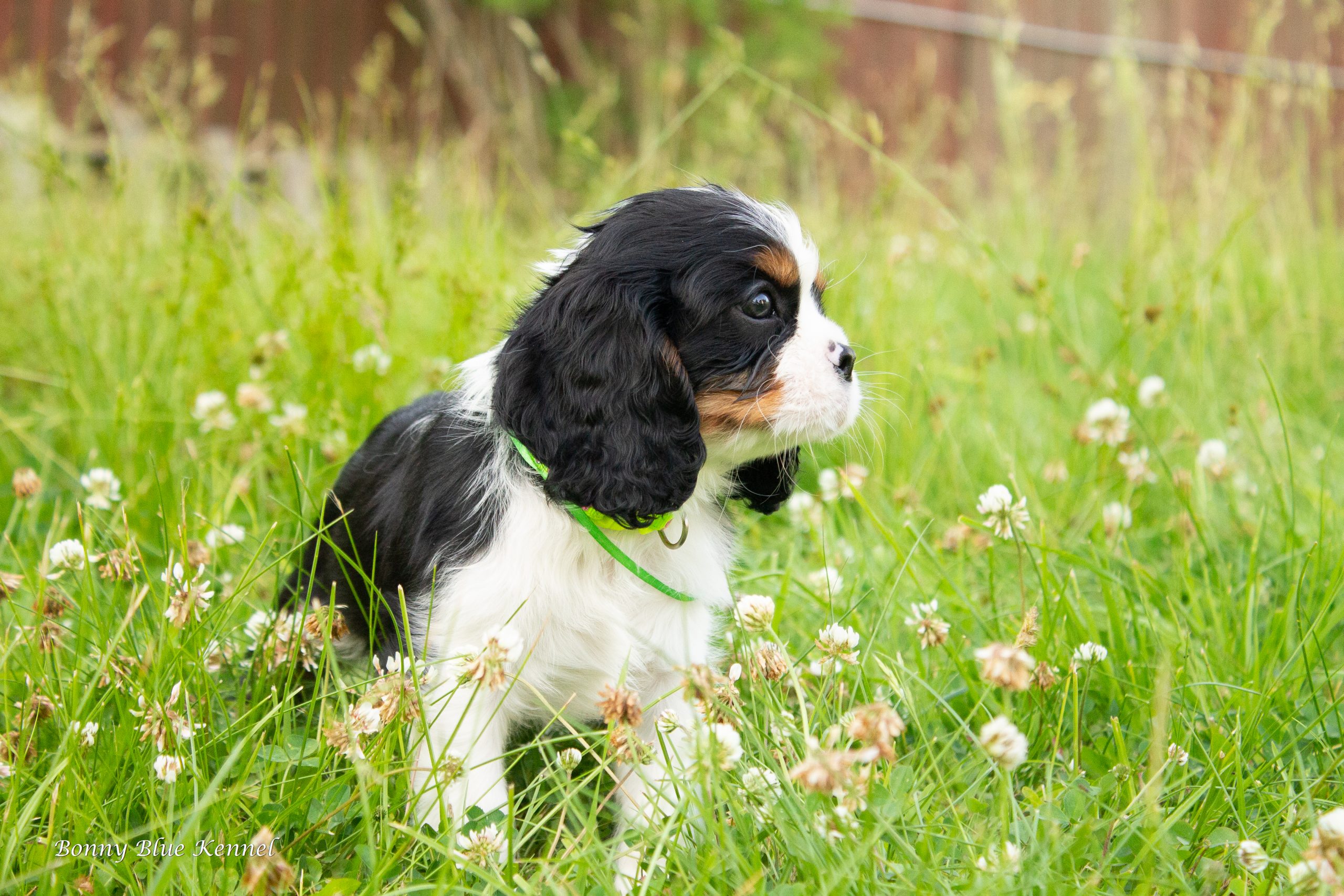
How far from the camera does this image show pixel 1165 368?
3.99 m

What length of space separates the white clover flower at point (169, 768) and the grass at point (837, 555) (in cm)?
4

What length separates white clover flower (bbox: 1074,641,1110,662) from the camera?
1.84 metres

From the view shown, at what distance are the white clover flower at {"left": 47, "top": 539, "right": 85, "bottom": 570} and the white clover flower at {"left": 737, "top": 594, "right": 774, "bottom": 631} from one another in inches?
45.7

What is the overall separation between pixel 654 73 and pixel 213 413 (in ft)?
25.3

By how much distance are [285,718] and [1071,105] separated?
39.0 feet

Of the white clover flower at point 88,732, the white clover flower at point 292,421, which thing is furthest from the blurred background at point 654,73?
the white clover flower at point 88,732

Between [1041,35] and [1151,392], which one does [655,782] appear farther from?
[1041,35]

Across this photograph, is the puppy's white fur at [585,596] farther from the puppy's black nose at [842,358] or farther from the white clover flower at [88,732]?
the white clover flower at [88,732]

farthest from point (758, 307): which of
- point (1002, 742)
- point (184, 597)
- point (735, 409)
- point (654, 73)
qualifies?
point (654, 73)

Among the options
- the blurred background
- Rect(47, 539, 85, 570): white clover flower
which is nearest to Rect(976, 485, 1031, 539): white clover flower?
Rect(47, 539, 85, 570): white clover flower

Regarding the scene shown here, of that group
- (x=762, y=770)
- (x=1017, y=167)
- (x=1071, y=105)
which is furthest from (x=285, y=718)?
(x=1071, y=105)

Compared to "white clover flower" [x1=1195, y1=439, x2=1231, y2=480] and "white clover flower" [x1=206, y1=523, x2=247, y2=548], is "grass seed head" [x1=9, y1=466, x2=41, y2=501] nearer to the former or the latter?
"white clover flower" [x1=206, y1=523, x2=247, y2=548]

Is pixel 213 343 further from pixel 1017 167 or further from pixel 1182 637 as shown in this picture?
pixel 1017 167

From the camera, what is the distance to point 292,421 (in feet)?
9.13
